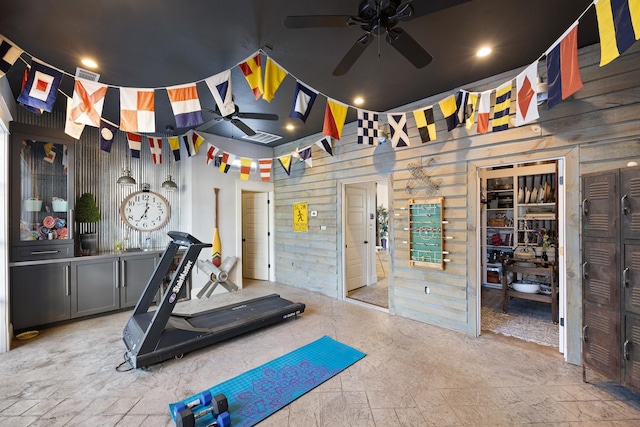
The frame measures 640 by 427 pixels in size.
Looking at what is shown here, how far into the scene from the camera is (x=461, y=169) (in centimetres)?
352

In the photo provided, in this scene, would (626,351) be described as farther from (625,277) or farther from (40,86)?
(40,86)

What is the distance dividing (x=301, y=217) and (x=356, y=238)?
1216mm

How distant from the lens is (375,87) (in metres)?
3.53

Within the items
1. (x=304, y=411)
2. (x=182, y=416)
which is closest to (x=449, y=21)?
(x=304, y=411)

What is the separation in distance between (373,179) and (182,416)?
12.4 ft

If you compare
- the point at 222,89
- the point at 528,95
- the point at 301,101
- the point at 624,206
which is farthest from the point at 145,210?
the point at 624,206

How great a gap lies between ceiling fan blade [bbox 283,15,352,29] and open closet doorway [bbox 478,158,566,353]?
2.69 m

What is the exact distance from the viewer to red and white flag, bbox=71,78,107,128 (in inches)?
101

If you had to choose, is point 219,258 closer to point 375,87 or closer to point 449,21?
point 375,87

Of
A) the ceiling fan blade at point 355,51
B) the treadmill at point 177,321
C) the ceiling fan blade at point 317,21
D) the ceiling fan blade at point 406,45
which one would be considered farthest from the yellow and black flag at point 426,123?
the treadmill at point 177,321

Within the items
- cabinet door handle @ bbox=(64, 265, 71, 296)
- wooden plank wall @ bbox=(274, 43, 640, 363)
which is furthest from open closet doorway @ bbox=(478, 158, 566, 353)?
cabinet door handle @ bbox=(64, 265, 71, 296)

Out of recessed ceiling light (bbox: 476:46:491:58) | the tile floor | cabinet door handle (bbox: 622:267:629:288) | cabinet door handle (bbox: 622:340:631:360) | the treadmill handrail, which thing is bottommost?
the tile floor

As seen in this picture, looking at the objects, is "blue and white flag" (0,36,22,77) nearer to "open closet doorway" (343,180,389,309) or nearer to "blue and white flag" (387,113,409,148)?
"blue and white flag" (387,113,409,148)

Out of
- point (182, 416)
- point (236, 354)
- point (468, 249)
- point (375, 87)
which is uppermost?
point (375, 87)
